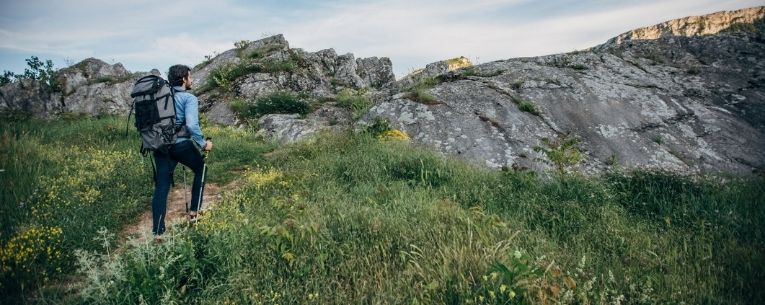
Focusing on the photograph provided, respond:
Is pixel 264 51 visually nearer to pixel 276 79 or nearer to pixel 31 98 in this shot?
pixel 276 79

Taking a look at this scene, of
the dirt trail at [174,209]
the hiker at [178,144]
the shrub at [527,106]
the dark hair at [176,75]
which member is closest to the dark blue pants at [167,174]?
the hiker at [178,144]

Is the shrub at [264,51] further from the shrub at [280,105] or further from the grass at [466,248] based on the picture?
the grass at [466,248]

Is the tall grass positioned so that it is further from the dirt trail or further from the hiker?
the dirt trail

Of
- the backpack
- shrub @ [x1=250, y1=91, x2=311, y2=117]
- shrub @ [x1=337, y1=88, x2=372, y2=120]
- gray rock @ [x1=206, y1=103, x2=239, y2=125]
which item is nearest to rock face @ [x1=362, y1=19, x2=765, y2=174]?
shrub @ [x1=337, y1=88, x2=372, y2=120]

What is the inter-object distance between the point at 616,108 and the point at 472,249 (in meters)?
7.74

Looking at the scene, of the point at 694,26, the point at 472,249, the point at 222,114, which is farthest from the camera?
the point at 694,26

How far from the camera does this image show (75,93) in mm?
18531

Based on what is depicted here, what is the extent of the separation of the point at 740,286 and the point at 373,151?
602cm

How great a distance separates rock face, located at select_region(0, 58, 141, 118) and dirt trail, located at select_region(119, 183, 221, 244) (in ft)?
39.0

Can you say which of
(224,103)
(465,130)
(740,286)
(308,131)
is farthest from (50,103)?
(740,286)

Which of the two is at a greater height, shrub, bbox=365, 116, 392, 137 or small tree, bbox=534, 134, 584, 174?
shrub, bbox=365, 116, 392, 137

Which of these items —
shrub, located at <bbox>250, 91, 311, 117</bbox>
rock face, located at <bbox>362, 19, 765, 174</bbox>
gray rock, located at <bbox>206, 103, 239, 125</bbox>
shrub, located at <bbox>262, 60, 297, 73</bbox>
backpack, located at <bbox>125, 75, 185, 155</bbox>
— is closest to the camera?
backpack, located at <bbox>125, 75, 185, 155</bbox>

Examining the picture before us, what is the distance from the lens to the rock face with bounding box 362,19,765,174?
820cm

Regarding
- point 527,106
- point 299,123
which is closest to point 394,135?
point 527,106
